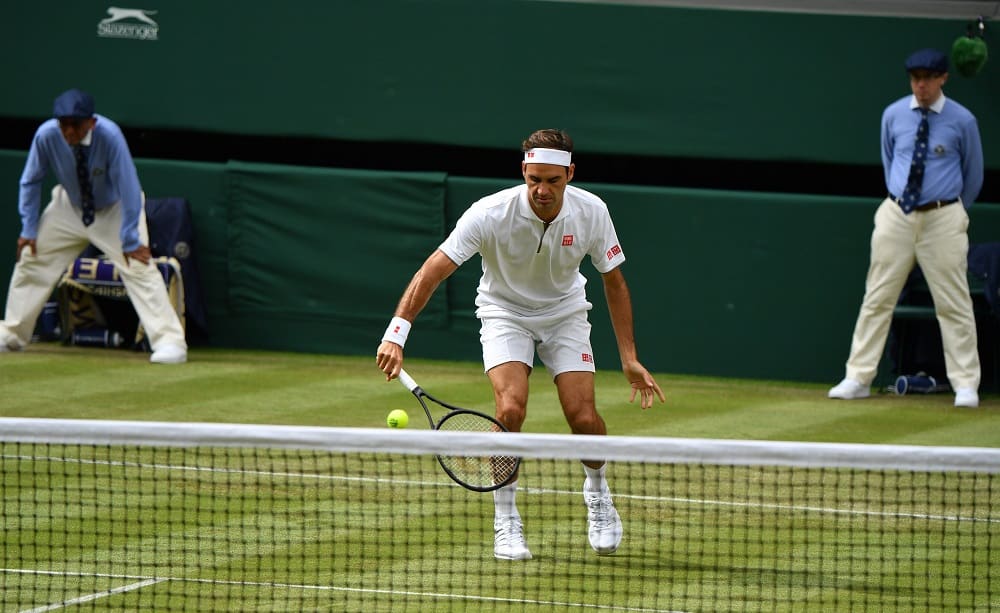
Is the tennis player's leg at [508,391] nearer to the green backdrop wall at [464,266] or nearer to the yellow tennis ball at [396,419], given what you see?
the yellow tennis ball at [396,419]

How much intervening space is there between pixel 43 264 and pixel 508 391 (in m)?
6.24

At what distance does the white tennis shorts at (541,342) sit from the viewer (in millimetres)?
7066

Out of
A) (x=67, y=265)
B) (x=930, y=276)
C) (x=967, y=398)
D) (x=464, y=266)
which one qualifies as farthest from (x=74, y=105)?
(x=967, y=398)

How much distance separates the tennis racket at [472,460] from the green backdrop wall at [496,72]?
208 inches

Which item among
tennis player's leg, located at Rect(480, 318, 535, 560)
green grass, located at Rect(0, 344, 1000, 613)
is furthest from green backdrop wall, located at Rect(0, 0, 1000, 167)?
tennis player's leg, located at Rect(480, 318, 535, 560)

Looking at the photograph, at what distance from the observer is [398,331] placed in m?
6.57

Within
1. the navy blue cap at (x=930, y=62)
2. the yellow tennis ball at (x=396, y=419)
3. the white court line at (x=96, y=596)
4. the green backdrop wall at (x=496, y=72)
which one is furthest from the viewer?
the green backdrop wall at (x=496, y=72)

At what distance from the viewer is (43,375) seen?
1116 centimetres

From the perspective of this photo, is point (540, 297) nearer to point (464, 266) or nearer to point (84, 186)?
point (464, 266)

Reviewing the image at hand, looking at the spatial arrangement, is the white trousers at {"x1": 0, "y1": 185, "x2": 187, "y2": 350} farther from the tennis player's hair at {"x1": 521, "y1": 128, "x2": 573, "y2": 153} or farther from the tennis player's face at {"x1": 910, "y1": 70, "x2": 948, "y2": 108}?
the tennis player's hair at {"x1": 521, "y1": 128, "x2": 573, "y2": 153}

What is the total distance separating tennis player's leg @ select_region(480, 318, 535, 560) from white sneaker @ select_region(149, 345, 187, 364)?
17.2 feet

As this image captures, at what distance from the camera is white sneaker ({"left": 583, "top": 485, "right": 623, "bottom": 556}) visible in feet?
22.3

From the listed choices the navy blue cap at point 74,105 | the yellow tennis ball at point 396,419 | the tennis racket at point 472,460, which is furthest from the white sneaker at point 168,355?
the yellow tennis ball at point 396,419

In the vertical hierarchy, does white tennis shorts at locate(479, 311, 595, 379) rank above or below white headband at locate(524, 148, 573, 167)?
below
